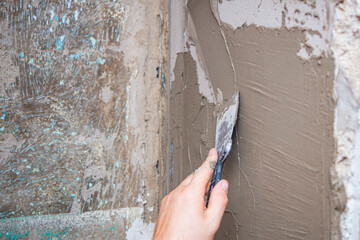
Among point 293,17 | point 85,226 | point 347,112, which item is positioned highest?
point 293,17

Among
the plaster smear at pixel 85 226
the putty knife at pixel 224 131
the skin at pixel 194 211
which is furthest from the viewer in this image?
the plaster smear at pixel 85 226

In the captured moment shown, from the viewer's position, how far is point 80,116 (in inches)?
47.3

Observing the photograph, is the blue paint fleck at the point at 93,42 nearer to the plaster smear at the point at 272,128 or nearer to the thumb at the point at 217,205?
the plaster smear at the point at 272,128

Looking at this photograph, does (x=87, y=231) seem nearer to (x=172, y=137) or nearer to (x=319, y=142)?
(x=172, y=137)

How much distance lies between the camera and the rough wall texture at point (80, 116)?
3.74 feet

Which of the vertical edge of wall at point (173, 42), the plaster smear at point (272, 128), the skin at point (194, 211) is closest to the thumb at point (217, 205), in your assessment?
the skin at point (194, 211)

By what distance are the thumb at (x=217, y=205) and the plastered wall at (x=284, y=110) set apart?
124 millimetres

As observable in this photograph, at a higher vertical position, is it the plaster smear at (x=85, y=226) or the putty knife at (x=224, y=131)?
the putty knife at (x=224, y=131)

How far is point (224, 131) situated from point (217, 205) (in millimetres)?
237

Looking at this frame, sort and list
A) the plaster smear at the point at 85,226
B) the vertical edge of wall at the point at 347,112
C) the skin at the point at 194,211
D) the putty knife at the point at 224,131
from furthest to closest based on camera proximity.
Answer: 1. the plaster smear at the point at 85,226
2. the putty knife at the point at 224,131
3. the skin at the point at 194,211
4. the vertical edge of wall at the point at 347,112

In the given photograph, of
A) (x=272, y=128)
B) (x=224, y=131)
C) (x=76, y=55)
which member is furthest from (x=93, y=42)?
(x=272, y=128)

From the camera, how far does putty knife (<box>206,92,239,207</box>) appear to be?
0.81 meters

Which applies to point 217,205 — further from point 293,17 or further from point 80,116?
point 80,116

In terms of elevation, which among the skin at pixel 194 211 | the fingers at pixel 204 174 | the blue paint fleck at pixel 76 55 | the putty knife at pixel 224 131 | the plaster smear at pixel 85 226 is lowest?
the plaster smear at pixel 85 226
